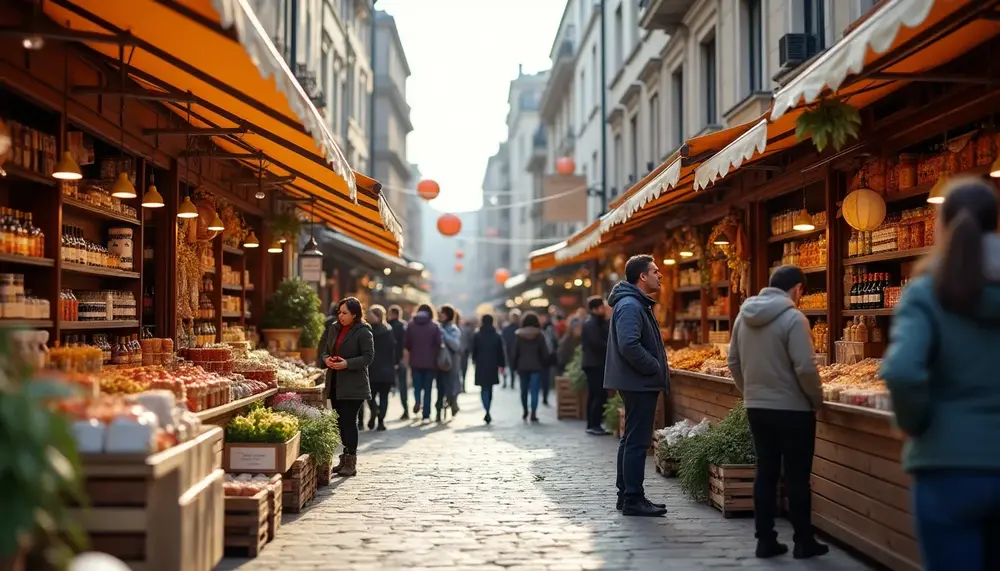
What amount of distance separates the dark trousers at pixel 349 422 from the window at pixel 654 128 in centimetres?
1469

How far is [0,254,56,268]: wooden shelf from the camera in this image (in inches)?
295

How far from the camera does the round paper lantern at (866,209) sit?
374 inches

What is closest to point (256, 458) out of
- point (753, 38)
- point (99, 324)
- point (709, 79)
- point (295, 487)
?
point (295, 487)

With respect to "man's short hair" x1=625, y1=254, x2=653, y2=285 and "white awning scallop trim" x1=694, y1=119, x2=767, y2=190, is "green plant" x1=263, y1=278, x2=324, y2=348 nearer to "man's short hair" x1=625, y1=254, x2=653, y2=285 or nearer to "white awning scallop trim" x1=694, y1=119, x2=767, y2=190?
"white awning scallop trim" x1=694, y1=119, x2=767, y2=190

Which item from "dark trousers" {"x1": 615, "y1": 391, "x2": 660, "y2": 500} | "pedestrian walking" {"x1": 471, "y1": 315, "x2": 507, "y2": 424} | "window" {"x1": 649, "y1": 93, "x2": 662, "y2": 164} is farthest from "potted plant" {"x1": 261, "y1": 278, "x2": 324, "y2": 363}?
"window" {"x1": 649, "y1": 93, "x2": 662, "y2": 164}

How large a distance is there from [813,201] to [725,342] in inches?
106

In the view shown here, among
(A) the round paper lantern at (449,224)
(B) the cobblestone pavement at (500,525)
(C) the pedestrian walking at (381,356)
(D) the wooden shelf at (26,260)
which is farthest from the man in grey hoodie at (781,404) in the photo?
(A) the round paper lantern at (449,224)

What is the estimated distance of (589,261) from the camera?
2895 centimetres

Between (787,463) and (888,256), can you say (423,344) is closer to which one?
(888,256)

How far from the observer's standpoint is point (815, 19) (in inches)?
572

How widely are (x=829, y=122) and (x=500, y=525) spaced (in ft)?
13.6

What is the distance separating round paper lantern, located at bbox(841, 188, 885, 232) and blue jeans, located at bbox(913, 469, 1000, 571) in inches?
219

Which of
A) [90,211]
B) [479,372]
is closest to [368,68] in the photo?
[479,372]

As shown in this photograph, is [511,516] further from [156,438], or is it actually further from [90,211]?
[90,211]
